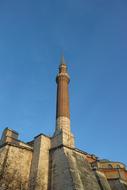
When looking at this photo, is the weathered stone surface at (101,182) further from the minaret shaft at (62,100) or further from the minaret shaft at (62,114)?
the minaret shaft at (62,100)

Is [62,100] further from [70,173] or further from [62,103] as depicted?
[70,173]

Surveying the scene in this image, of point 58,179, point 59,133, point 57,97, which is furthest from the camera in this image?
point 57,97

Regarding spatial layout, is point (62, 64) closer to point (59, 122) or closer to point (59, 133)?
point (59, 122)

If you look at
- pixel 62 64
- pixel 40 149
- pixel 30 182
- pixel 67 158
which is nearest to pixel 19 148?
pixel 40 149

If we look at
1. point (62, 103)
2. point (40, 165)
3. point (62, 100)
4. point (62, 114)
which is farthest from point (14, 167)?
point (62, 100)

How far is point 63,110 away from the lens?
2097 cm

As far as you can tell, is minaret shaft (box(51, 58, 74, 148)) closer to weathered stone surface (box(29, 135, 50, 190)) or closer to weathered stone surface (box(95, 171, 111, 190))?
weathered stone surface (box(29, 135, 50, 190))

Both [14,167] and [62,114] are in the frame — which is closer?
[14,167]

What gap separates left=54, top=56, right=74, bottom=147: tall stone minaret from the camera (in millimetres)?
17109

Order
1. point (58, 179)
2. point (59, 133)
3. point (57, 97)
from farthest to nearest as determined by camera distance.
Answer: point (57, 97)
point (59, 133)
point (58, 179)

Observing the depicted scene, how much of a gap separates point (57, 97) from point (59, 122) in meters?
3.29

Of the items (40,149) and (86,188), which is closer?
(86,188)

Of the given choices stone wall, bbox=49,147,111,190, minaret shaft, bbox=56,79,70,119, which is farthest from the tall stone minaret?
stone wall, bbox=49,147,111,190

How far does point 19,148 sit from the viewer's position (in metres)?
15.9
